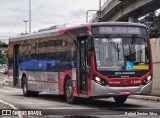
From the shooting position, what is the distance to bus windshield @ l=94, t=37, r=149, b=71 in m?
16.8

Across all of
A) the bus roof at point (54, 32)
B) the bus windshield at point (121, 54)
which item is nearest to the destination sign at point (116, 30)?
the bus roof at point (54, 32)

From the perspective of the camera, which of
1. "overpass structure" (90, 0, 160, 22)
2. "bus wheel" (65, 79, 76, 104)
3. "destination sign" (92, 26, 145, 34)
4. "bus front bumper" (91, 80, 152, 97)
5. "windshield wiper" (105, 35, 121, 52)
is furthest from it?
"overpass structure" (90, 0, 160, 22)

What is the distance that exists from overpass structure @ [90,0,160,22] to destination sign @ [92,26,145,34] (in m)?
17.6

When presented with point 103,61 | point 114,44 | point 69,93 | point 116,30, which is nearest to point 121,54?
point 114,44

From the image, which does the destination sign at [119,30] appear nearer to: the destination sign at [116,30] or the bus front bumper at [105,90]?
the destination sign at [116,30]

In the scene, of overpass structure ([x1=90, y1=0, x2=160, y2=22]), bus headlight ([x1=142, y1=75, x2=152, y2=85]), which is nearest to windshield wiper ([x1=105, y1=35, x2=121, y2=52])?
bus headlight ([x1=142, y1=75, x2=152, y2=85])

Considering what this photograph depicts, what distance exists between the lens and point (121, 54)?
16.9 metres

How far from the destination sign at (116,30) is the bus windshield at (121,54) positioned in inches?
9.4

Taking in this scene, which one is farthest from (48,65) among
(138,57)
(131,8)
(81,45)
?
(131,8)

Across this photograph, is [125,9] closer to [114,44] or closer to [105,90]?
[114,44]

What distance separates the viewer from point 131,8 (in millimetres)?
39219

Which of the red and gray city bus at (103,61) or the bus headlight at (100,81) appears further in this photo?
the red and gray city bus at (103,61)

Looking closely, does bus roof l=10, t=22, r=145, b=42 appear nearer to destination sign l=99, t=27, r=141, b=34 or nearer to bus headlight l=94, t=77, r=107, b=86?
destination sign l=99, t=27, r=141, b=34

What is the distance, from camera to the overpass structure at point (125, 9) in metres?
36.8
